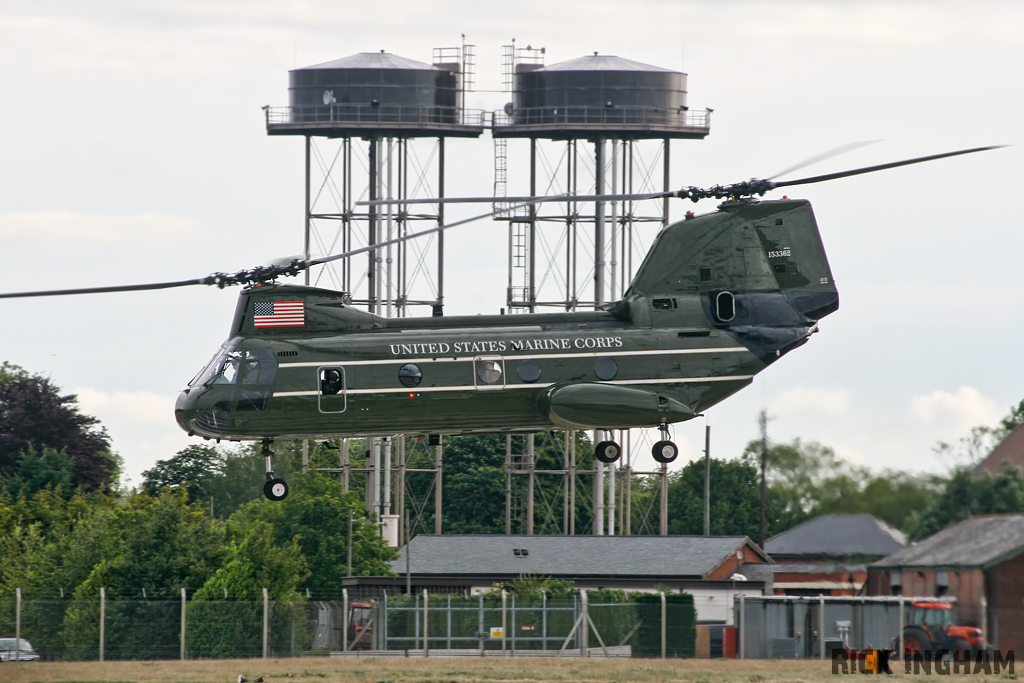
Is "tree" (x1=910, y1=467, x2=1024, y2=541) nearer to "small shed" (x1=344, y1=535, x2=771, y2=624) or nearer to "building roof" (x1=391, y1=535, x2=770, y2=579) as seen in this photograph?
"small shed" (x1=344, y1=535, x2=771, y2=624)

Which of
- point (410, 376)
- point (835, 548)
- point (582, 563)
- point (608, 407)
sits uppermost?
point (410, 376)

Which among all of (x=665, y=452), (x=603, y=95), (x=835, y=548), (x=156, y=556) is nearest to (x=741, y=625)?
(x=665, y=452)

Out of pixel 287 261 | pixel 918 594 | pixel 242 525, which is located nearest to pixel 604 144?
pixel 242 525

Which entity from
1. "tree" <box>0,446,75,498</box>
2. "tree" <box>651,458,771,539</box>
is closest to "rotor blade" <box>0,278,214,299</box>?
"tree" <box>651,458,771,539</box>

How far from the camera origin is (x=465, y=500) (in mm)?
118125

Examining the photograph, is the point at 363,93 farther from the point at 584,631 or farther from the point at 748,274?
the point at 748,274

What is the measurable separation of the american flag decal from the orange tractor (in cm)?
1540

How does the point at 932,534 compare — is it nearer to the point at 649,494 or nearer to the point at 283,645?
the point at 283,645

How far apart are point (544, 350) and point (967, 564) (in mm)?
11067

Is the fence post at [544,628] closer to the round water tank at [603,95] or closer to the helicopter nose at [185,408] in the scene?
the helicopter nose at [185,408]

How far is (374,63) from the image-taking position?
84.1m

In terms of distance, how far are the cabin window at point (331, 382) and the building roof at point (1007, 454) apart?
13632 mm

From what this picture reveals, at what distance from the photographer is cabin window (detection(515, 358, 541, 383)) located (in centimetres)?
3841

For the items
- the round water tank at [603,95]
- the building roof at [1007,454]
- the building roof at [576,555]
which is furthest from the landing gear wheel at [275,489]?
the round water tank at [603,95]
